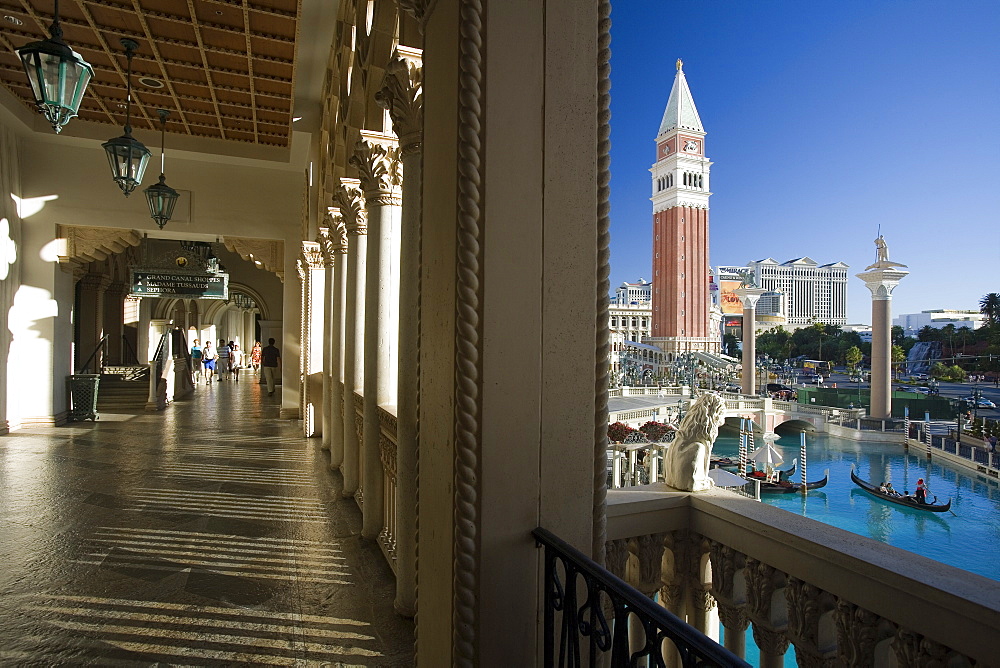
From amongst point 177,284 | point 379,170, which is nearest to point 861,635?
point 379,170

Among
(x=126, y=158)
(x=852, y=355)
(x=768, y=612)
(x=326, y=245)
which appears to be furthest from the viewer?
(x=852, y=355)

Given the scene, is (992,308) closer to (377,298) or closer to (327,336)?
(377,298)

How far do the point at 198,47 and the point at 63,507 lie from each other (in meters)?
5.77

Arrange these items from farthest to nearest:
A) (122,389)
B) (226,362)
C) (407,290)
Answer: (226,362) < (122,389) < (407,290)

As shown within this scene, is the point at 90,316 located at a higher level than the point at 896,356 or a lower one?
higher

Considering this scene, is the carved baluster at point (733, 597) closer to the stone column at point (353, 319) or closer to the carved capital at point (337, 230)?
the stone column at point (353, 319)

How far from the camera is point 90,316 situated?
1692 cm

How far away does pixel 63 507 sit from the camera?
5254 millimetres

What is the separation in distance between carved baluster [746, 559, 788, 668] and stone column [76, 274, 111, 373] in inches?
740

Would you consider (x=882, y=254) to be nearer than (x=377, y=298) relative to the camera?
No

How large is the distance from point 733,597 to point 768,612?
0.58ft

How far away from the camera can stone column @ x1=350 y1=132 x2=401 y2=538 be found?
428cm

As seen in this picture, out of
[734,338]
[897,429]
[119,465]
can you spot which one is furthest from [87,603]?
[734,338]

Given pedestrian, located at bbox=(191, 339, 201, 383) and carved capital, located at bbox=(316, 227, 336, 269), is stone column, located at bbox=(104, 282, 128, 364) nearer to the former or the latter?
pedestrian, located at bbox=(191, 339, 201, 383)
